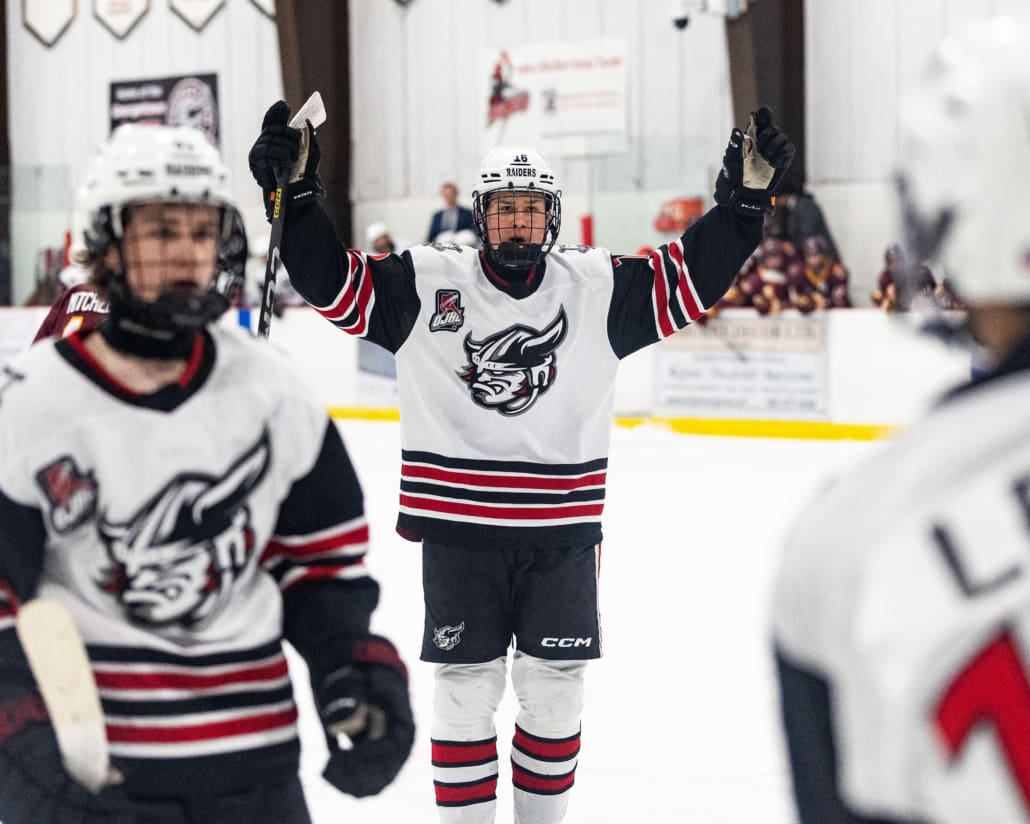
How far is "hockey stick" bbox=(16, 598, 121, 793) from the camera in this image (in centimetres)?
118

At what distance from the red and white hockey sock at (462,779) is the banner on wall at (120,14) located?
12110mm

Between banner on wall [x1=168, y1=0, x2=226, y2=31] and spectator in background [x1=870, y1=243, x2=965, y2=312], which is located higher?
banner on wall [x1=168, y1=0, x2=226, y2=31]

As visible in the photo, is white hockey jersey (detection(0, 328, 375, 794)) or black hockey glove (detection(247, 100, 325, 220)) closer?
white hockey jersey (detection(0, 328, 375, 794))

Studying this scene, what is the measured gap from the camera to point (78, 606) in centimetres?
128

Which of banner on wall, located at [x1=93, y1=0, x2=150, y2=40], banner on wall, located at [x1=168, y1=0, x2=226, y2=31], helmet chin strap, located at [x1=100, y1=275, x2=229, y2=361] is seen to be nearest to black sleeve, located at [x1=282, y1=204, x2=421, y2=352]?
helmet chin strap, located at [x1=100, y1=275, x2=229, y2=361]

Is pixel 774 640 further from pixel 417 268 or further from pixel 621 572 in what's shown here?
pixel 621 572

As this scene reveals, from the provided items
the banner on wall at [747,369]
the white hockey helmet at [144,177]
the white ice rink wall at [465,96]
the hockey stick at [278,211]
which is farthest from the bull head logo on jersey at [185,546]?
the white ice rink wall at [465,96]

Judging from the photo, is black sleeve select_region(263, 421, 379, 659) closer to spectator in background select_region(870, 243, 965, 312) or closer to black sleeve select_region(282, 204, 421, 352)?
spectator in background select_region(870, 243, 965, 312)

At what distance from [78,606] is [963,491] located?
2.99ft

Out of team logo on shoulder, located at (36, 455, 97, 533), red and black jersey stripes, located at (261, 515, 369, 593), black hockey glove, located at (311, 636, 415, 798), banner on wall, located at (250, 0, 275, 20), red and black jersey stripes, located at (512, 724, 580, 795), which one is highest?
banner on wall, located at (250, 0, 275, 20)

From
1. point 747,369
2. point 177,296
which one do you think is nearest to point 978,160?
point 177,296

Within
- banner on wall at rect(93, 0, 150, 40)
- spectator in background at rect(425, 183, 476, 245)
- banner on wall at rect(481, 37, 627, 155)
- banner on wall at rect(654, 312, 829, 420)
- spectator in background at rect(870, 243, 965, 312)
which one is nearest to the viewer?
spectator in background at rect(870, 243, 965, 312)

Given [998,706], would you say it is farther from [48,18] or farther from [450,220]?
[48,18]

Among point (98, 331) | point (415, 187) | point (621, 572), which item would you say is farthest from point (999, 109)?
point (415, 187)
